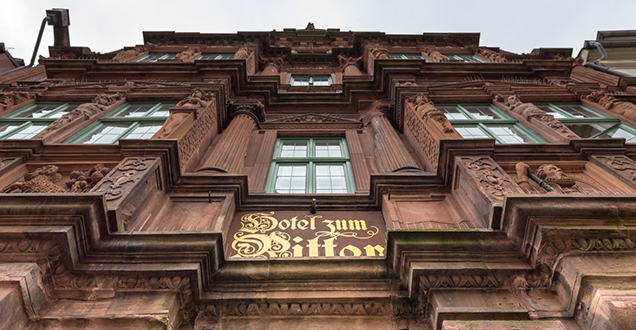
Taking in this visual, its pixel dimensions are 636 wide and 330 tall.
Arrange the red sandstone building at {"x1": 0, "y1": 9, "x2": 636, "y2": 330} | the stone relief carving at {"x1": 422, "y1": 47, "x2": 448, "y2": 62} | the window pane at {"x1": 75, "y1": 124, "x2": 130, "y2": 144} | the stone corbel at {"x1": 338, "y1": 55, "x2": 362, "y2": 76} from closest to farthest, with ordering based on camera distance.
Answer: the red sandstone building at {"x1": 0, "y1": 9, "x2": 636, "y2": 330}
the window pane at {"x1": 75, "y1": 124, "x2": 130, "y2": 144}
the stone corbel at {"x1": 338, "y1": 55, "x2": 362, "y2": 76}
the stone relief carving at {"x1": 422, "y1": 47, "x2": 448, "y2": 62}

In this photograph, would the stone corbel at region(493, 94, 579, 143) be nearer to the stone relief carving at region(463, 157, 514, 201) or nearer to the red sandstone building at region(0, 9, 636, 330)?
the red sandstone building at region(0, 9, 636, 330)

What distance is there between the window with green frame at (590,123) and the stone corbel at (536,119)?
0.98 metres

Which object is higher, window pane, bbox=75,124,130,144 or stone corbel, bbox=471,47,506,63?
stone corbel, bbox=471,47,506,63

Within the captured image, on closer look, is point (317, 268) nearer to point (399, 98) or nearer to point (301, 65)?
point (399, 98)

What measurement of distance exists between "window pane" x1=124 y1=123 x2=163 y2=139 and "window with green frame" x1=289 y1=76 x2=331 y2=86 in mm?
10164

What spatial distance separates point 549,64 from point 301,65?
43.2ft

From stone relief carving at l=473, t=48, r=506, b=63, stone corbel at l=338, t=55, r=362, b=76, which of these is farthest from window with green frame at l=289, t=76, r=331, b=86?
stone relief carving at l=473, t=48, r=506, b=63

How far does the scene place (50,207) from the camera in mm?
4418

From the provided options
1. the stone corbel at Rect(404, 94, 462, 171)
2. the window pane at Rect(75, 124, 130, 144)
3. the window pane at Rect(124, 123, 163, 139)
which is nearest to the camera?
the stone corbel at Rect(404, 94, 462, 171)

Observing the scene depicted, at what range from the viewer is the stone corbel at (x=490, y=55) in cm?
1945

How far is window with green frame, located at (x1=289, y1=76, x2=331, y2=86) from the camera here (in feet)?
61.8

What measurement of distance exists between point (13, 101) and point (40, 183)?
6.45 metres

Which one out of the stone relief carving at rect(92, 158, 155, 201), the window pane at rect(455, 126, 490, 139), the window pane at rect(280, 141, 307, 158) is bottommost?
the window pane at rect(280, 141, 307, 158)

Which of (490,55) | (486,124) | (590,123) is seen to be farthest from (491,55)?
(486,124)
